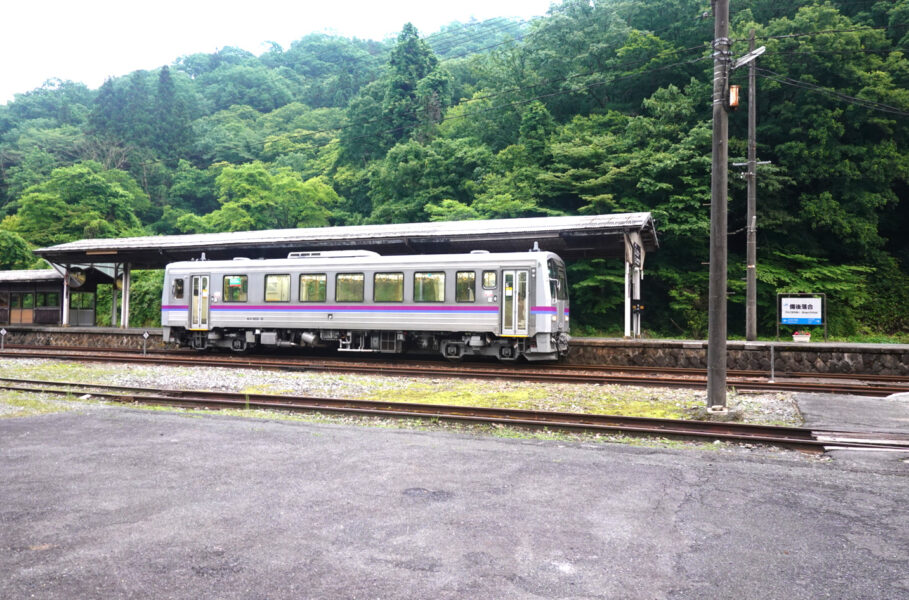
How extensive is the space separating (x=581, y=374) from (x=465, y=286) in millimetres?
3822

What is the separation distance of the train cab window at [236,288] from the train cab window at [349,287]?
3.44m

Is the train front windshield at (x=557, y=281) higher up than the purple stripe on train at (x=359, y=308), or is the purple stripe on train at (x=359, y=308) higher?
the train front windshield at (x=557, y=281)

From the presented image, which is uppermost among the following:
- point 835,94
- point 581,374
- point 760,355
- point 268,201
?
point 835,94

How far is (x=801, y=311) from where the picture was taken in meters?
18.2

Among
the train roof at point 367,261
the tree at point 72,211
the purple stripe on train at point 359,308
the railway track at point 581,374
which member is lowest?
the railway track at point 581,374

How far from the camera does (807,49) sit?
27812 millimetres

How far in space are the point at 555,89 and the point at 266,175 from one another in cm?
2208

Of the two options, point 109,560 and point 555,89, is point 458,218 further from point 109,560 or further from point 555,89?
point 109,560

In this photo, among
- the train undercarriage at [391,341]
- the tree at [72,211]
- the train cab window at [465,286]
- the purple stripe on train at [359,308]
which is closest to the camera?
the purple stripe on train at [359,308]

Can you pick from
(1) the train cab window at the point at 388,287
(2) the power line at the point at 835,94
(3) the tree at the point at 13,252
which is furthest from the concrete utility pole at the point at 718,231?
(3) the tree at the point at 13,252

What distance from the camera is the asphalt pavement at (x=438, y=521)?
3744mm

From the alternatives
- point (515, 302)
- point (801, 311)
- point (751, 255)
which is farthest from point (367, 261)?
point (801, 311)

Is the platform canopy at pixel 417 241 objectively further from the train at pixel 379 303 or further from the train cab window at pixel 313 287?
the train cab window at pixel 313 287

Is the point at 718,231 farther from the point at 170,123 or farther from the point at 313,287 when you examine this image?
the point at 170,123
